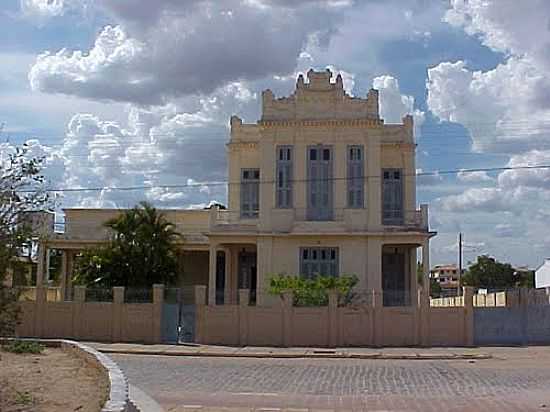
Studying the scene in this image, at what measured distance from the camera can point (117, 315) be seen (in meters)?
33.5

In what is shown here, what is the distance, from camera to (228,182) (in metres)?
43.4

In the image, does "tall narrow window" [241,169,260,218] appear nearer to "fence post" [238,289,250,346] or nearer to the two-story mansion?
the two-story mansion

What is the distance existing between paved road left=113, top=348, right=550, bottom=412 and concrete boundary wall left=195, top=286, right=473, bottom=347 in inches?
198

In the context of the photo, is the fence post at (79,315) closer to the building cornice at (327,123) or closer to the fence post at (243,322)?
the fence post at (243,322)

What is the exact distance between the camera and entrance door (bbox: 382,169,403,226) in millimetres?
41500

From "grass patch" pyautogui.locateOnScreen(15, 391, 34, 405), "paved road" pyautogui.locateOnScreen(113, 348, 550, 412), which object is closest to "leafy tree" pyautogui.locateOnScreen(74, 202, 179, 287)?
"paved road" pyautogui.locateOnScreen(113, 348, 550, 412)

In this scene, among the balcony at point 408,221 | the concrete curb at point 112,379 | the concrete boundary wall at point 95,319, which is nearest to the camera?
the concrete curb at point 112,379

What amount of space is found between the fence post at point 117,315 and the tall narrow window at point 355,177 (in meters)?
11.7

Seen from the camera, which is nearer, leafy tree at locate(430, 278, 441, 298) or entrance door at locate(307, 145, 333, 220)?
entrance door at locate(307, 145, 333, 220)

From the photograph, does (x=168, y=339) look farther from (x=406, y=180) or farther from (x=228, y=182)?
(x=406, y=180)

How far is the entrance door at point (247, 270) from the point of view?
43.6 meters

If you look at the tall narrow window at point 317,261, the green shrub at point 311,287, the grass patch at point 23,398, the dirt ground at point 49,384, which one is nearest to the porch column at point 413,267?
the tall narrow window at point 317,261

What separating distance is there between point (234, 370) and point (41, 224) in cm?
1098

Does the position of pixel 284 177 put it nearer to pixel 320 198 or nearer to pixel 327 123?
pixel 320 198
